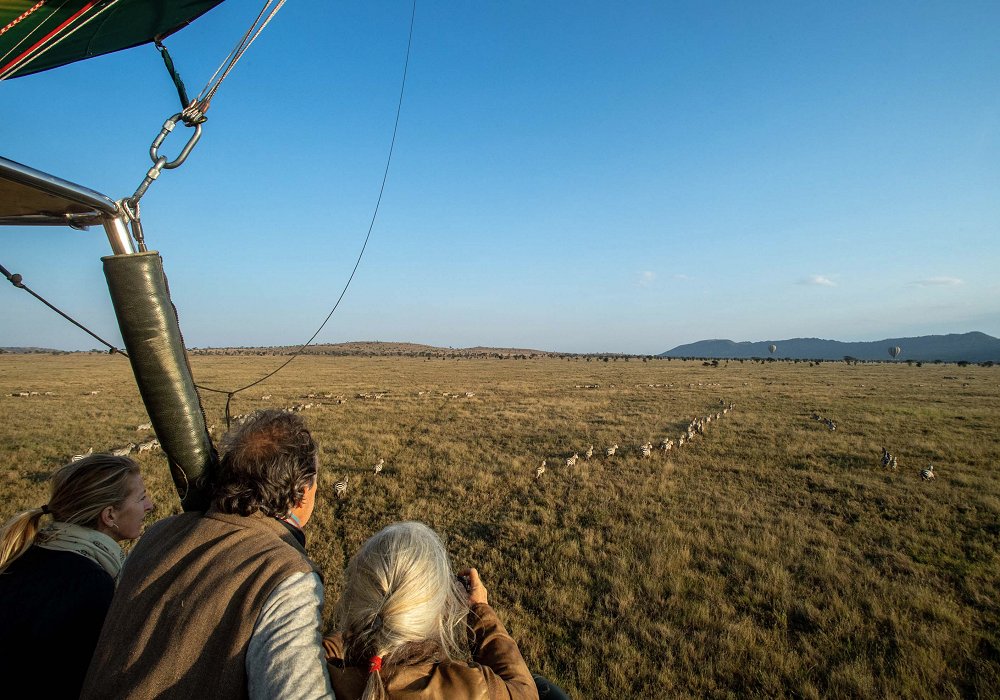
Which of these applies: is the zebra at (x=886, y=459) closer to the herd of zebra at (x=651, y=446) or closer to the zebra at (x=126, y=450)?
the herd of zebra at (x=651, y=446)

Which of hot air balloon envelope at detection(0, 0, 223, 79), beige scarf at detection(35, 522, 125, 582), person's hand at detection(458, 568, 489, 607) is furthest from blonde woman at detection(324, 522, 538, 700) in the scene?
hot air balloon envelope at detection(0, 0, 223, 79)

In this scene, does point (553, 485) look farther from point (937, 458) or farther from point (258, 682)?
point (937, 458)

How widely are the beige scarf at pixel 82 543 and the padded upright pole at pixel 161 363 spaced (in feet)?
1.53

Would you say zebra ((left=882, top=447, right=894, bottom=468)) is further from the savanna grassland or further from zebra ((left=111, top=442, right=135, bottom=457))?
zebra ((left=111, top=442, right=135, bottom=457))

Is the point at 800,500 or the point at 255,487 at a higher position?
the point at 255,487

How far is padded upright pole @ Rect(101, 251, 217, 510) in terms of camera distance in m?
2.19

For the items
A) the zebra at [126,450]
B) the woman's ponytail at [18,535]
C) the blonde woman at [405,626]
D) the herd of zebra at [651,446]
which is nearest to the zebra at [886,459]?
the herd of zebra at [651,446]

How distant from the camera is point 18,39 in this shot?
10.5 ft

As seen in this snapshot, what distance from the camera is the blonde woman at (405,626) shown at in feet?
5.26

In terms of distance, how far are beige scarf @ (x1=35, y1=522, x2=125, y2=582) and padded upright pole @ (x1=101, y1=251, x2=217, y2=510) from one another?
465 mm

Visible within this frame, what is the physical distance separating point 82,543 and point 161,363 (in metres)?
0.94

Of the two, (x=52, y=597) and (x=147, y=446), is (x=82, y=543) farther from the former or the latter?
(x=147, y=446)

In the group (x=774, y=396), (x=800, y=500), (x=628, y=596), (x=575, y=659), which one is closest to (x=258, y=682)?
(x=575, y=659)

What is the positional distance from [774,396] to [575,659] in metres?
28.4
